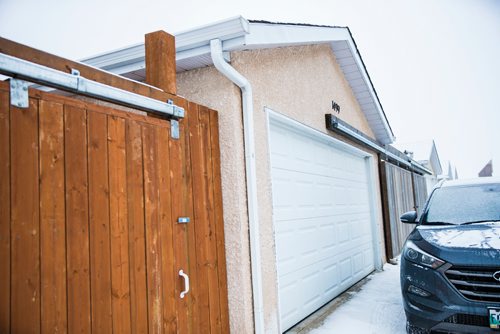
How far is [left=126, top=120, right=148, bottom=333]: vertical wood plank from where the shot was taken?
235cm

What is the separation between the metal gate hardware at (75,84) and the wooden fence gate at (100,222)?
3.1 inches

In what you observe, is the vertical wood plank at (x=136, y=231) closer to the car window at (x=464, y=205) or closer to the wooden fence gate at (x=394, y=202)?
the car window at (x=464, y=205)

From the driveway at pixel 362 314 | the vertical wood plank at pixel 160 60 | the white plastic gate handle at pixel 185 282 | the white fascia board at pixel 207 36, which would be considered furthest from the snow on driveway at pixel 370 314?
the white fascia board at pixel 207 36

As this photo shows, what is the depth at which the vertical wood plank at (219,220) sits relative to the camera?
131 inches

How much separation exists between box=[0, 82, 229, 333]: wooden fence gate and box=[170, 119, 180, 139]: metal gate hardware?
0.05 meters

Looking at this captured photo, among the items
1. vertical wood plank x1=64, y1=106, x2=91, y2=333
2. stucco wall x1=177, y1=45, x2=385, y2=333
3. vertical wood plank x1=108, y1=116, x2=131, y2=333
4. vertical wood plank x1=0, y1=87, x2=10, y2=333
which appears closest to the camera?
vertical wood plank x1=0, y1=87, x2=10, y2=333

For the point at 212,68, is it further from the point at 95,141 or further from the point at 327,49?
the point at 327,49

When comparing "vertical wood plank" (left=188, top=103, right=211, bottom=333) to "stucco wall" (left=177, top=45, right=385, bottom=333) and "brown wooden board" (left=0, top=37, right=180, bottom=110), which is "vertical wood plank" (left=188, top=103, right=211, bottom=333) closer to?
"stucco wall" (left=177, top=45, right=385, bottom=333)

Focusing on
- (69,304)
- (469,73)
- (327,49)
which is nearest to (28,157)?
(69,304)

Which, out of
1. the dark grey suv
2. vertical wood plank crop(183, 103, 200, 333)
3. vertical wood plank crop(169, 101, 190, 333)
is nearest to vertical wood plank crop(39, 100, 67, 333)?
vertical wood plank crop(169, 101, 190, 333)

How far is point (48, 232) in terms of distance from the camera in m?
1.86

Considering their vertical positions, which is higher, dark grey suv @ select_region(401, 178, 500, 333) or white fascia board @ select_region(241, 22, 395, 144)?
white fascia board @ select_region(241, 22, 395, 144)

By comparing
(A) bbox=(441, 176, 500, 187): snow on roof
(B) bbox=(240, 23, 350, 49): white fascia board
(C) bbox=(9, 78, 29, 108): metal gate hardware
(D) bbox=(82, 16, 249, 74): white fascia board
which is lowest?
(A) bbox=(441, 176, 500, 187): snow on roof

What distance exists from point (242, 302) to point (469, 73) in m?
194
